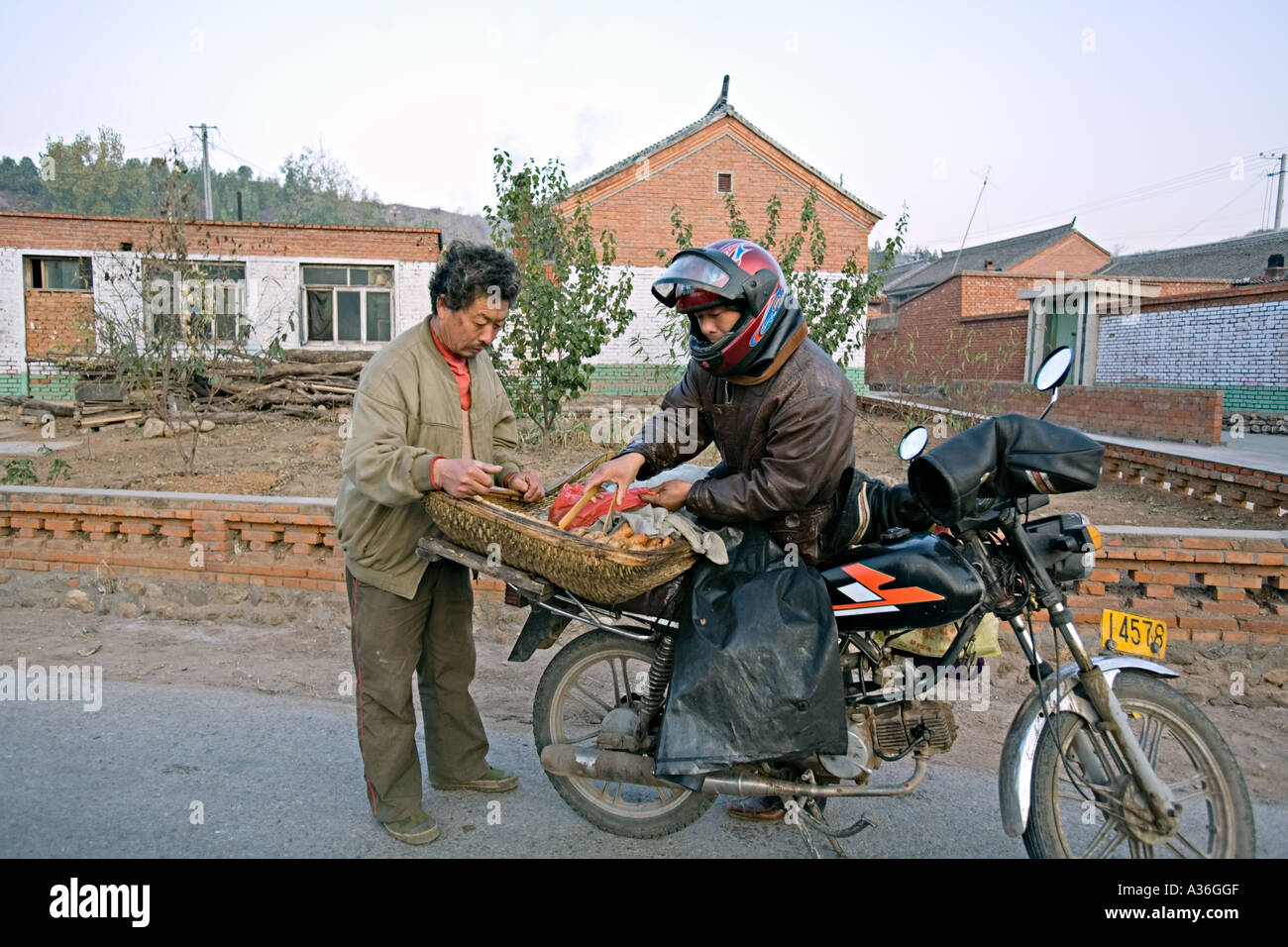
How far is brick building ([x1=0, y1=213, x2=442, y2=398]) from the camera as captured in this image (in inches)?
829

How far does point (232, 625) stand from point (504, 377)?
15.6ft

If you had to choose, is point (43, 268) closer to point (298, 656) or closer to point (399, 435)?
point (298, 656)

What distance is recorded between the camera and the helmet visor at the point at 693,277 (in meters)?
2.79

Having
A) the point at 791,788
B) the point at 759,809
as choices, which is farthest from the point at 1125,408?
the point at 791,788

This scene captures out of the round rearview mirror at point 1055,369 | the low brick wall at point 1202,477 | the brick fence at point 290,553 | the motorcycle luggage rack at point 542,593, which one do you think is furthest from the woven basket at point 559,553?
the low brick wall at point 1202,477

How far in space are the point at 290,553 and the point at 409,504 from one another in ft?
10.4

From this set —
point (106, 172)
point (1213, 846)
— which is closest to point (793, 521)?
point (1213, 846)

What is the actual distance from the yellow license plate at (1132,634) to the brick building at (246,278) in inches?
798

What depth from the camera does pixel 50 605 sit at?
6105mm

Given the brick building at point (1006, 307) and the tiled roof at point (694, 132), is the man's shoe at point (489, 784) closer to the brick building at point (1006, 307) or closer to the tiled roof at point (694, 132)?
the brick building at point (1006, 307)

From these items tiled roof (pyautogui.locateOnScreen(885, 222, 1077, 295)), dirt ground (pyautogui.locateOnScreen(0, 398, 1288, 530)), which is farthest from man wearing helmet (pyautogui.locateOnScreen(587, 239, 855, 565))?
tiled roof (pyautogui.locateOnScreen(885, 222, 1077, 295))

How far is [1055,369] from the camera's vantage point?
2809mm

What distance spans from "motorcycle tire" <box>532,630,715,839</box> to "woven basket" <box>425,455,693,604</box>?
471mm
